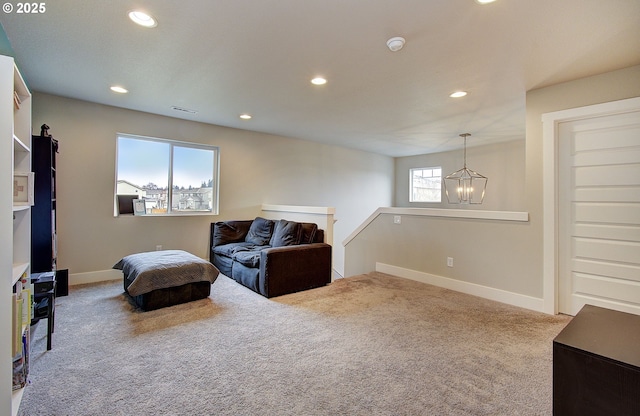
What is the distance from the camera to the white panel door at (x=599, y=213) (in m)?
2.74

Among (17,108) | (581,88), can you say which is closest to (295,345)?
(17,108)

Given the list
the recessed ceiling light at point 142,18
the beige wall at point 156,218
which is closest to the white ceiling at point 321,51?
the recessed ceiling light at point 142,18

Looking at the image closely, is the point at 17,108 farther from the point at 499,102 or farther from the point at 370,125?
the point at 499,102

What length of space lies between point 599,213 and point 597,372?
257 centimetres

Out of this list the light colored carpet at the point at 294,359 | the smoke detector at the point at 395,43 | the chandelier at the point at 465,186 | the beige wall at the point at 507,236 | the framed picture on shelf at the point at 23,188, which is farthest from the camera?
the chandelier at the point at 465,186

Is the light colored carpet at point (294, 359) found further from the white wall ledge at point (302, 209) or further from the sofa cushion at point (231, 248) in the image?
the white wall ledge at point (302, 209)

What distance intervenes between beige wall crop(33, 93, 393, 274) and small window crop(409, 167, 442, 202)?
81.4 inches

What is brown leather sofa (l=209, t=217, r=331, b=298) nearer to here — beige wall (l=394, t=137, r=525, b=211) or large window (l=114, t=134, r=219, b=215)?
large window (l=114, t=134, r=219, b=215)

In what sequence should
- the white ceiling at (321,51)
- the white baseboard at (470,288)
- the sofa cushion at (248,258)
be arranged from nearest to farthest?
the white ceiling at (321,51)
the white baseboard at (470,288)
the sofa cushion at (248,258)

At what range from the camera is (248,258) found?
3816 mm

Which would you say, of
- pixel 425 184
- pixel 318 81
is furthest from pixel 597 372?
pixel 425 184

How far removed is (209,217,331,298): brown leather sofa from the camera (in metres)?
3.56

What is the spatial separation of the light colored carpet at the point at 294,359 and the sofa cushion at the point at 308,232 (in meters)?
0.91

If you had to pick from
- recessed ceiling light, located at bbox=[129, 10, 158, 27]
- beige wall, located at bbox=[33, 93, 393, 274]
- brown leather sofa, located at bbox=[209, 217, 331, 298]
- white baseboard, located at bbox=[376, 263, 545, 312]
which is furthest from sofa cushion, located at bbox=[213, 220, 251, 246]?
recessed ceiling light, located at bbox=[129, 10, 158, 27]
